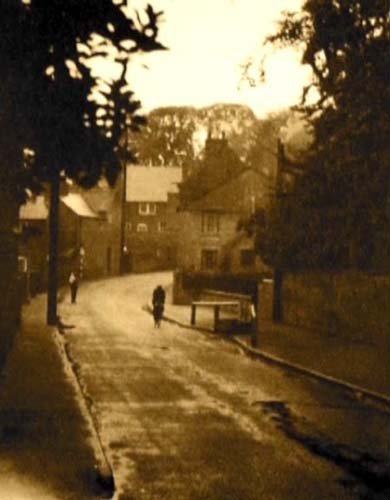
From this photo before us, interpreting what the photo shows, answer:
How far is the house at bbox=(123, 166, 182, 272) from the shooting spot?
10188 centimetres

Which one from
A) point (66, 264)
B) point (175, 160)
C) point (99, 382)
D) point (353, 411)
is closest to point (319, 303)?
point (99, 382)

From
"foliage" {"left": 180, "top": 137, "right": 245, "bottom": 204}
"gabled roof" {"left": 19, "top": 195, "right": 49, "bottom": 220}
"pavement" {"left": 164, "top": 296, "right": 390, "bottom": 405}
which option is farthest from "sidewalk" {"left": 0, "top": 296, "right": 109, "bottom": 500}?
"gabled roof" {"left": 19, "top": 195, "right": 49, "bottom": 220}

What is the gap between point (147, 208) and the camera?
10262cm

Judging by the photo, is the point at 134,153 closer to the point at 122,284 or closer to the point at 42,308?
the point at 42,308

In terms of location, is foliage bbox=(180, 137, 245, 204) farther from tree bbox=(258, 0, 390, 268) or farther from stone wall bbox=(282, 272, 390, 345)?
tree bbox=(258, 0, 390, 268)

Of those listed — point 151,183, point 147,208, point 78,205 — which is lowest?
point 78,205

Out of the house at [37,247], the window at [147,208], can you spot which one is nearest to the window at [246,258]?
the house at [37,247]

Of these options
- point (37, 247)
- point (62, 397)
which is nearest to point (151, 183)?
point (37, 247)

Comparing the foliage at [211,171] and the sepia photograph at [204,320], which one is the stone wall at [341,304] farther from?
the foliage at [211,171]

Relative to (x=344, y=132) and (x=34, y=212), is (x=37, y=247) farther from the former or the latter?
(x=344, y=132)

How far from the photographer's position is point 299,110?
3634cm

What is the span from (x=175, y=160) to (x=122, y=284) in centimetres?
3338

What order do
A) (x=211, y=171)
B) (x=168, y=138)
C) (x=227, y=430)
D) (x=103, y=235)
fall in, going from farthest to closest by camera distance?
(x=168, y=138), (x=103, y=235), (x=211, y=171), (x=227, y=430)

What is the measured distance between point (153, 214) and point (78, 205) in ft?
27.3
